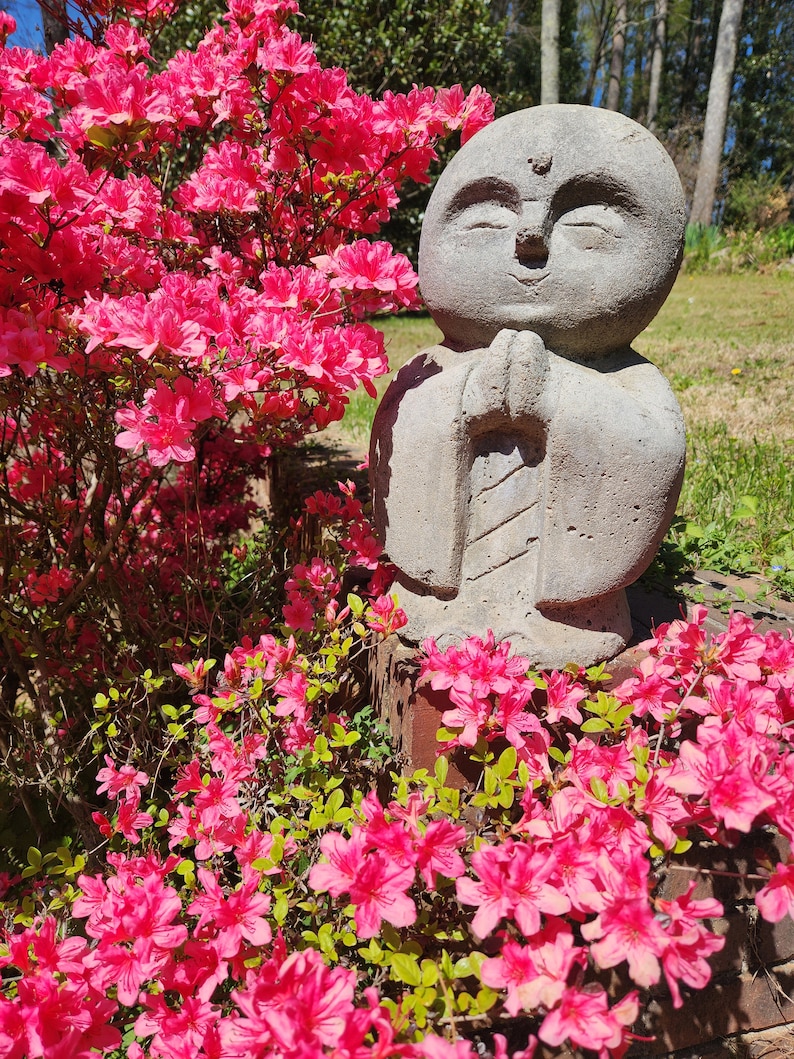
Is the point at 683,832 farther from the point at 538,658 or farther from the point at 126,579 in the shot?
the point at 126,579

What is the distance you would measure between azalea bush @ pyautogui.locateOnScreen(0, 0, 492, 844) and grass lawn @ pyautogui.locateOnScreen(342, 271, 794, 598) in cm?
175

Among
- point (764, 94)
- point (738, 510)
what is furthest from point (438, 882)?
point (764, 94)

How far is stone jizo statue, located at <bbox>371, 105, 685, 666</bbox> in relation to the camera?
5.85 ft

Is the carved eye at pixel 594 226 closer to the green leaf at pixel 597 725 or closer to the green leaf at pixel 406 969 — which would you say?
the green leaf at pixel 597 725

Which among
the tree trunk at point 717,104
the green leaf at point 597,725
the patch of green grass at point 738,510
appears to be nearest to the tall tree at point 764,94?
the tree trunk at point 717,104

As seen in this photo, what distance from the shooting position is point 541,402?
179 cm

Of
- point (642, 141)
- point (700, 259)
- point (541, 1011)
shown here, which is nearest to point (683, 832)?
point (541, 1011)

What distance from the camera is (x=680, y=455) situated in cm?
184

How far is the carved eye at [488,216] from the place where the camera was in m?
1.84

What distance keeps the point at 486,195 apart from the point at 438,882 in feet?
5.20

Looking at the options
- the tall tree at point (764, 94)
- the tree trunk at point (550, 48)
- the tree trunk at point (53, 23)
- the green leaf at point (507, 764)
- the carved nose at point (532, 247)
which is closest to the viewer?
the green leaf at point (507, 764)

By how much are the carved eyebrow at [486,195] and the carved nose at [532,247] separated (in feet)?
0.34

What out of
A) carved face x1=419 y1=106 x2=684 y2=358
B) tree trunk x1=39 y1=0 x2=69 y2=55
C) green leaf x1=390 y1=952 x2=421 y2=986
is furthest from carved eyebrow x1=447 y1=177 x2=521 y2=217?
green leaf x1=390 y1=952 x2=421 y2=986

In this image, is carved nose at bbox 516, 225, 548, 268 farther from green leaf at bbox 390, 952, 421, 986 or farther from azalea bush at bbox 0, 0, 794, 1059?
green leaf at bbox 390, 952, 421, 986
